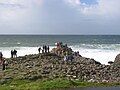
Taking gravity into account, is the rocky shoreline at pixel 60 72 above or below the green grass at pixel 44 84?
above

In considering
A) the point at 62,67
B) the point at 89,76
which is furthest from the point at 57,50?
the point at 89,76

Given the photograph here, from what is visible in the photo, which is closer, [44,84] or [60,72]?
[44,84]

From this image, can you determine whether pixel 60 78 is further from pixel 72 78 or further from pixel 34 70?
pixel 34 70

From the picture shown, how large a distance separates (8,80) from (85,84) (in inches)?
311

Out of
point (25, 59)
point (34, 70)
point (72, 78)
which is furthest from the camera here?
point (25, 59)

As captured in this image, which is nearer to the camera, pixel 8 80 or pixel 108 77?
pixel 8 80

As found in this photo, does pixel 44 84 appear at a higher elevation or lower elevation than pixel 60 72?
lower

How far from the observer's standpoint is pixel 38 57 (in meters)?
58.2

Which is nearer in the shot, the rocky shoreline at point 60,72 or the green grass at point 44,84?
the green grass at point 44,84

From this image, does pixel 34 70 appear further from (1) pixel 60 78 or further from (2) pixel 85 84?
(2) pixel 85 84

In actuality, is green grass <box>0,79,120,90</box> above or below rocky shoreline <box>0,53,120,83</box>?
below

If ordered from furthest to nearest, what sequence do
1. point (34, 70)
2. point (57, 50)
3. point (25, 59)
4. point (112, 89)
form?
point (57, 50) < point (25, 59) < point (34, 70) < point (112, 89)

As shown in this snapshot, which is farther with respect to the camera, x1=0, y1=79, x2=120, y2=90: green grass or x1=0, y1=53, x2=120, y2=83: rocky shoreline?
x1=0, y1=53, x2=120, y2=83: rocky shoreline

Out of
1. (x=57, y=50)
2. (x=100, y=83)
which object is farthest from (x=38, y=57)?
(x=100, y=83)
